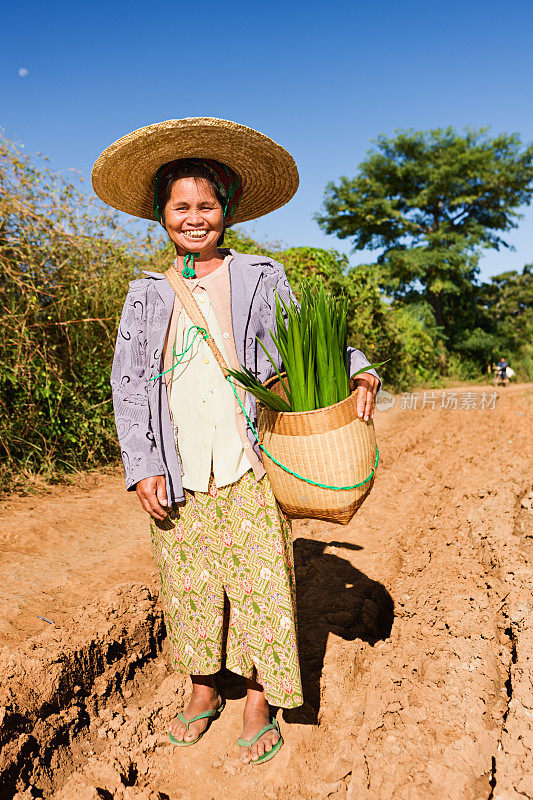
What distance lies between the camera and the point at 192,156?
195cm

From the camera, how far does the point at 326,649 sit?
2631 millimetres

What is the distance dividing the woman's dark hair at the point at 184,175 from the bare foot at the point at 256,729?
6.02 feet

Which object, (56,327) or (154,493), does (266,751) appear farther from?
(56,327)

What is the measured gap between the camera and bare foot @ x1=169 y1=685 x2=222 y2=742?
210 cm

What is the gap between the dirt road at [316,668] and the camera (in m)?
1.90

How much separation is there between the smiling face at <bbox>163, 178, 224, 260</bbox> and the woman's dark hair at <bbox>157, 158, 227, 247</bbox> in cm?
2

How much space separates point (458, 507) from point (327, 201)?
18782 millimetres

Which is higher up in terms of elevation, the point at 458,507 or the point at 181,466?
the point at 181,466

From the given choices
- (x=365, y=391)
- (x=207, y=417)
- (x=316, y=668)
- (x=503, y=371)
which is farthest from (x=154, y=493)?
(x=503, y=371)

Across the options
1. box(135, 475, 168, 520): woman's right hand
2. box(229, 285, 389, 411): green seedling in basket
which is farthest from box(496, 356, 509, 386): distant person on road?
box(135, 475, 168, 520): woman's right hand

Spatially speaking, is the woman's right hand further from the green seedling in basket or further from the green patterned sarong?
the green seedling in basket

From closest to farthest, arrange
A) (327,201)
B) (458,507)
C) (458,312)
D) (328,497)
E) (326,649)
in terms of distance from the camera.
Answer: (328,497) → (326,649) → (458,507) → (458,312) → (327,201)

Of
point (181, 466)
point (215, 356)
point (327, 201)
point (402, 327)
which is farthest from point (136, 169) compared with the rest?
point (327, 201)

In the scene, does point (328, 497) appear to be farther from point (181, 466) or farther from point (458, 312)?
point (458, 312)
